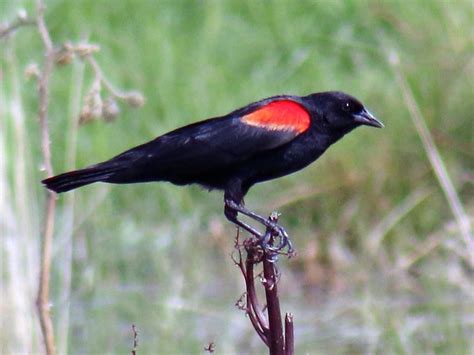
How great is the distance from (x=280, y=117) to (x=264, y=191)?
140 inches

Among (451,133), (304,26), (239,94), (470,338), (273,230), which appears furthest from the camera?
(304,26)

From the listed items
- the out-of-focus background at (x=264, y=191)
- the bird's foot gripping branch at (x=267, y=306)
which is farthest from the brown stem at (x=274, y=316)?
the out-of-focus background at (x=264, y=191)

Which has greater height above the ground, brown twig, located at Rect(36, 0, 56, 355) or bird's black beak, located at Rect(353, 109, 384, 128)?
bird's black beak, located at Rect(353, 109, 384, 128)

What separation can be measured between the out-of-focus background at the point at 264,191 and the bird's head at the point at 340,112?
1.53 m

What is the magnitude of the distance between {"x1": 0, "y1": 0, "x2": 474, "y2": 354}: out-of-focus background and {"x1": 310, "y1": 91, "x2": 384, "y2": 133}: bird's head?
1.53 meters

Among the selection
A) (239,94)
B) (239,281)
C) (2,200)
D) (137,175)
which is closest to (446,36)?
(239,94)

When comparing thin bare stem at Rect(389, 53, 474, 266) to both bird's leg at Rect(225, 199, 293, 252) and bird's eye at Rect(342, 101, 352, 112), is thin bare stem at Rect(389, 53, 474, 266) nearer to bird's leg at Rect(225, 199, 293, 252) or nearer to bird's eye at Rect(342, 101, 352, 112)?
bird's eye at Rect(342, 101, 352, 112)

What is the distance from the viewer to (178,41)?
884cm

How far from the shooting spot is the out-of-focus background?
22.1 feet

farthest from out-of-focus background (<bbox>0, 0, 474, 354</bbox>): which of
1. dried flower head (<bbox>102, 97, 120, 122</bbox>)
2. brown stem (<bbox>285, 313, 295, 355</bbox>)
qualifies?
brown stem (<bbox>285, 313, 295, 355</bbox>)

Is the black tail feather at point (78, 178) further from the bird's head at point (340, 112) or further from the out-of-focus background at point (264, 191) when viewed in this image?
the out-of-focus background at point (264, 191)

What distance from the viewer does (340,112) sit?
4.61 metres

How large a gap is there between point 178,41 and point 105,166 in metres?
4.91

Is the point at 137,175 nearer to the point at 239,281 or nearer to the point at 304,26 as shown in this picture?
the point at 239,281
